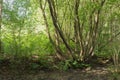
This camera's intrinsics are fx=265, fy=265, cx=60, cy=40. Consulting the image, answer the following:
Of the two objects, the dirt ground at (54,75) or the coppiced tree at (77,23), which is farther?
the coppiced tree at (77,23)

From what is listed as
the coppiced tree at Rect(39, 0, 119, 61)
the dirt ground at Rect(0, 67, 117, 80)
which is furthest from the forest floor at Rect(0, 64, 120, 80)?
the coppiced tree at Rect(39, 0, 119, 61)

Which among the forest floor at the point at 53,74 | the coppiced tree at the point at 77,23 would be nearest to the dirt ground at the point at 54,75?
the forest floor at the point at 53,74

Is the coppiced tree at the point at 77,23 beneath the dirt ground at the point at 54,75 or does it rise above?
above

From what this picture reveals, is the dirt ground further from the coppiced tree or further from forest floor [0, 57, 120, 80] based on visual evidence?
the coppiced tree

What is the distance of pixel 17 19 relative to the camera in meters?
9.52

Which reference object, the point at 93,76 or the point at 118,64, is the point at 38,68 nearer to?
the point at 93,76

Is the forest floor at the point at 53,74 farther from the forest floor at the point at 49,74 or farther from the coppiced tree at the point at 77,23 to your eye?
the coppiced tree at the point at 77,23

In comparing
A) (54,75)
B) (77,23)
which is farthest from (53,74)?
(77,23)

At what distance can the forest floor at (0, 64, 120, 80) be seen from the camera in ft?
28.7

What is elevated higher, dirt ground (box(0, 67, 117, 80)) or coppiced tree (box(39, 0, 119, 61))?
coppiced tree (box(39, 0, 119, 61))

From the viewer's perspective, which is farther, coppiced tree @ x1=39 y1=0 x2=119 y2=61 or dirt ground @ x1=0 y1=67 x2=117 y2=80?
coppiced tree @ x1=39 y1=0 x2=119 y2=61

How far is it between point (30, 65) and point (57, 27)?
172 centimetres

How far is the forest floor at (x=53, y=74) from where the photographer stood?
8.74 meters

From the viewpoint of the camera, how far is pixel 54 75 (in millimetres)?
9047
